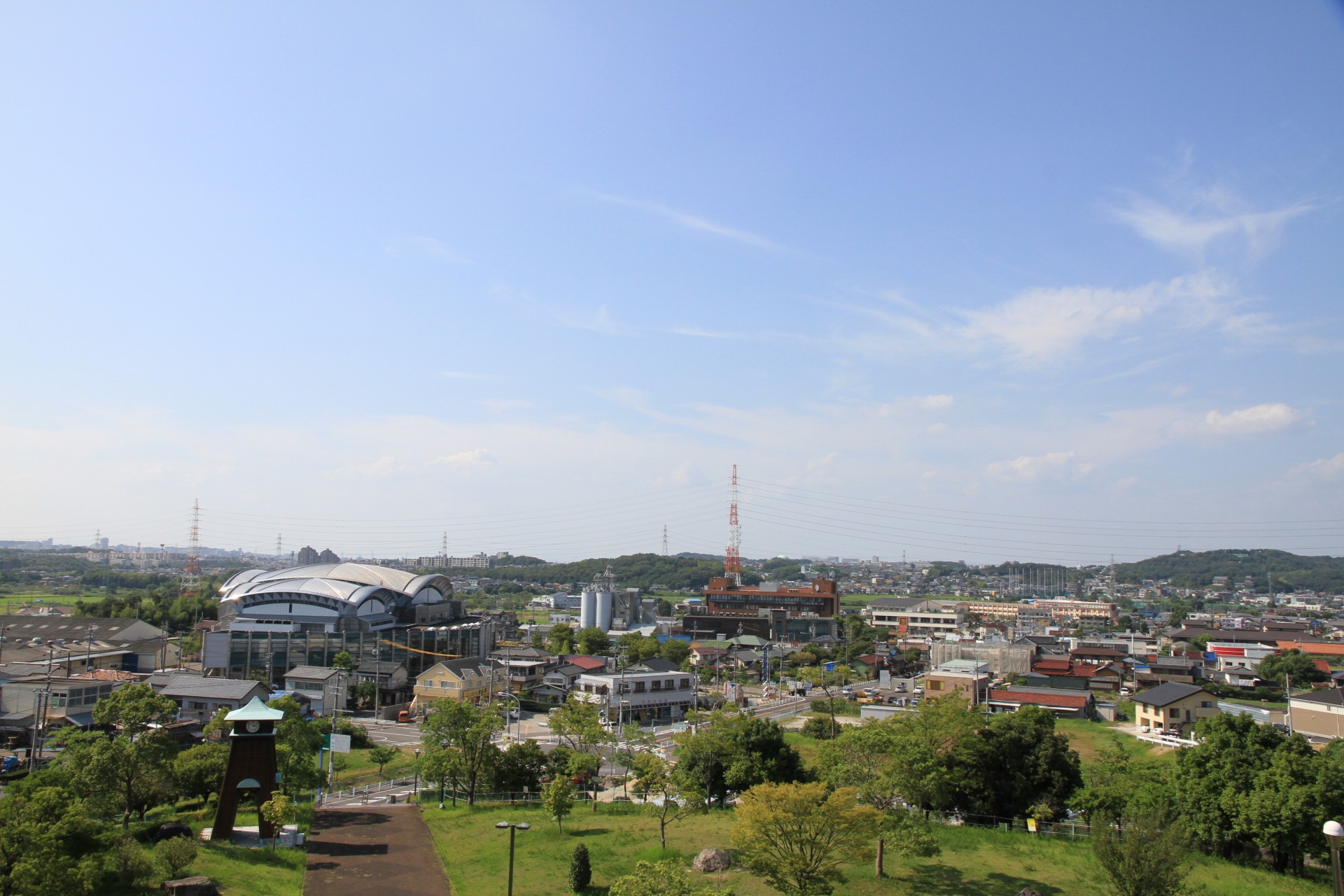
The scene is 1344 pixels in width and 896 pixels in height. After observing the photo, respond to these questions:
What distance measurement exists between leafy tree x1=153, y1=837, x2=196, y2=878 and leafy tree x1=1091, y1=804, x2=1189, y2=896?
17.9m

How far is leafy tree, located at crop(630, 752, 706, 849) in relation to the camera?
21.0 meters

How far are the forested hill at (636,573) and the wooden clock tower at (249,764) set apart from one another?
14864 centimetres

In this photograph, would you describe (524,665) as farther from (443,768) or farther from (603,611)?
(603,611)

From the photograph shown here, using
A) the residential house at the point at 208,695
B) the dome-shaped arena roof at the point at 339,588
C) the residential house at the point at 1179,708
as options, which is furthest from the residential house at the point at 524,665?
the residential house at the point at 1179,708

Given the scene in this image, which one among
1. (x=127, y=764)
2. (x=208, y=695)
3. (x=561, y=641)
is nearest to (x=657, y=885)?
(x=127, y=764)

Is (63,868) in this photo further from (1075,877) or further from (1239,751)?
(1239,751)

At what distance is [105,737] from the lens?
68.9 feet

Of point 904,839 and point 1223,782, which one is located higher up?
point 1223,782

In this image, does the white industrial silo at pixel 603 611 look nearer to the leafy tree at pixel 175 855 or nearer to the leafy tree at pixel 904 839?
the leafy tree at pixel 904 839

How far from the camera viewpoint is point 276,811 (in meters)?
19.4

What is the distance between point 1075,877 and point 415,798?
18818 mm

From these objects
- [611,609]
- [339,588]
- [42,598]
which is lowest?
[42,598]

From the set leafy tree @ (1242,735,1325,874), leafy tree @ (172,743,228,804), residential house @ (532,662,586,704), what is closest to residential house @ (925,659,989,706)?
residential house @ (532,662,586,704)

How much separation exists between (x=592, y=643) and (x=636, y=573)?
113014 millimetres
